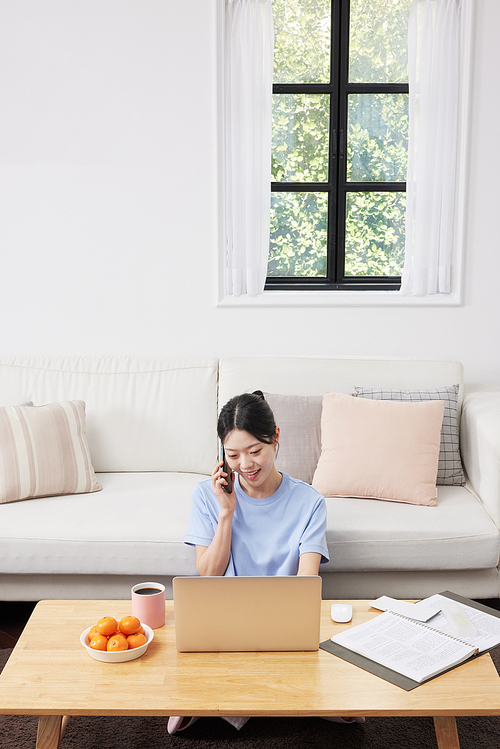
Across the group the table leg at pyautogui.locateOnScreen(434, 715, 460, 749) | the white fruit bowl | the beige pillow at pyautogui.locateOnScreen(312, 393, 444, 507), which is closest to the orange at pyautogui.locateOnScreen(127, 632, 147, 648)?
the white fruit bowl

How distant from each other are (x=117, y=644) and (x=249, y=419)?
0.59 metres

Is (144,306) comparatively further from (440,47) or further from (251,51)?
(440,47)

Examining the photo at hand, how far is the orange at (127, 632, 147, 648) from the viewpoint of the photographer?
1389 mm

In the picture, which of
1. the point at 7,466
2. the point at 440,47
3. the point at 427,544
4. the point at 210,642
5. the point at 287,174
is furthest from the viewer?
the point at 287,174

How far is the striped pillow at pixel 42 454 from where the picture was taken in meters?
2.38

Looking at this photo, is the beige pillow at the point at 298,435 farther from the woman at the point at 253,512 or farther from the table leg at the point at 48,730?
the table leg at the point at 48,730

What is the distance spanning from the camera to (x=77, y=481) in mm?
2465

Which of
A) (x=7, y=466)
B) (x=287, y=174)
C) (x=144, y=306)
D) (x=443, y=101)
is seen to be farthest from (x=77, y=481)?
(x=443, y=101)

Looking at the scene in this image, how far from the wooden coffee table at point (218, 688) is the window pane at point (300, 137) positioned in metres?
2.44

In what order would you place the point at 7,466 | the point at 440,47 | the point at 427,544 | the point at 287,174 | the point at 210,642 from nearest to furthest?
1. the point at 210,642
2. the point at 427,544
3. the point at 7,466
4. the point at 440,47
5. the point at 287,174

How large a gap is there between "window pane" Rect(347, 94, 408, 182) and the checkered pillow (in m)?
1.21

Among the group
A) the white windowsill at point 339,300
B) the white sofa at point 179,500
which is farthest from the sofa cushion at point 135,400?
the white windowsill at point 339,300

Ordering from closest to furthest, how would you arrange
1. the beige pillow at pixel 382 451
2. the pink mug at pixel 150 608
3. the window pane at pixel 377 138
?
the pink mug at pixel 150 608 < the beige pillow at pixel 382 451 < the window pane at pixel 377 138

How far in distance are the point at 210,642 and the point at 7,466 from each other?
1.27 metres
